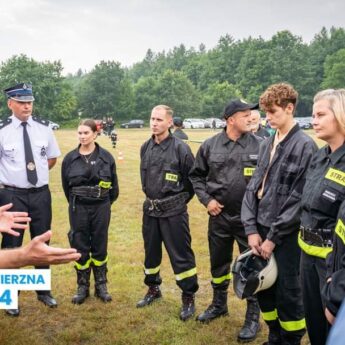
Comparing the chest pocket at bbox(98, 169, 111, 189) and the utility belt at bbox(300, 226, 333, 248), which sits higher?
the chest pocket at bbox(98, 169, 111, 189)

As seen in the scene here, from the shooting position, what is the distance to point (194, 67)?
104250 mm

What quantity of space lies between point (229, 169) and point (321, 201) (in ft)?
5.07

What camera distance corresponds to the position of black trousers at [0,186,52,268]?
5.05m

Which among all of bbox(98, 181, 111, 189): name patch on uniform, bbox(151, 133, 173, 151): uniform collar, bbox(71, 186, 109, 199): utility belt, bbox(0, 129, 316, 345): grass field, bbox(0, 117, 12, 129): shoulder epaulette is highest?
A: bbox(0, 117, 12, 129): shoulder epaulette

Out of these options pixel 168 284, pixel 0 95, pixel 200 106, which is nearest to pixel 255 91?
pixel 200 106

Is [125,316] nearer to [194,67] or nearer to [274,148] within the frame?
[274,148]

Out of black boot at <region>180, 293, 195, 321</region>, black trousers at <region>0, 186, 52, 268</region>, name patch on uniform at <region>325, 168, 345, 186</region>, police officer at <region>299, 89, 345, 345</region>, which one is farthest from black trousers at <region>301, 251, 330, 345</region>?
black trousers at <region>0, 186, 52, 268</region>

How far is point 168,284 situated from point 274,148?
2.77 meters

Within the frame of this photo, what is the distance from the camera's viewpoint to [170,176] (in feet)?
16.1

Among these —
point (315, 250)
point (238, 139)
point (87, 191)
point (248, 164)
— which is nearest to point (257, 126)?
point (238, 139)

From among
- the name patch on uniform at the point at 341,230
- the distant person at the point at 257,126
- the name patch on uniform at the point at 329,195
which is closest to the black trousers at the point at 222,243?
the name patch on uniform at the point at 329,195

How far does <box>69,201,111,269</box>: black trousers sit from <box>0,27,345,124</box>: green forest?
65899 mm

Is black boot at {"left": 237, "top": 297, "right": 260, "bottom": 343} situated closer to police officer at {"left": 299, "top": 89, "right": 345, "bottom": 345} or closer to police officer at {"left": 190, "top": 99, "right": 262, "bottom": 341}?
police officer at {"left": 190, "top": 99, "right": 262, "bottom": 341}

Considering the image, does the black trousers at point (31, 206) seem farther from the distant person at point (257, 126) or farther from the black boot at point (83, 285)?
the distant person at point (257, 126)
